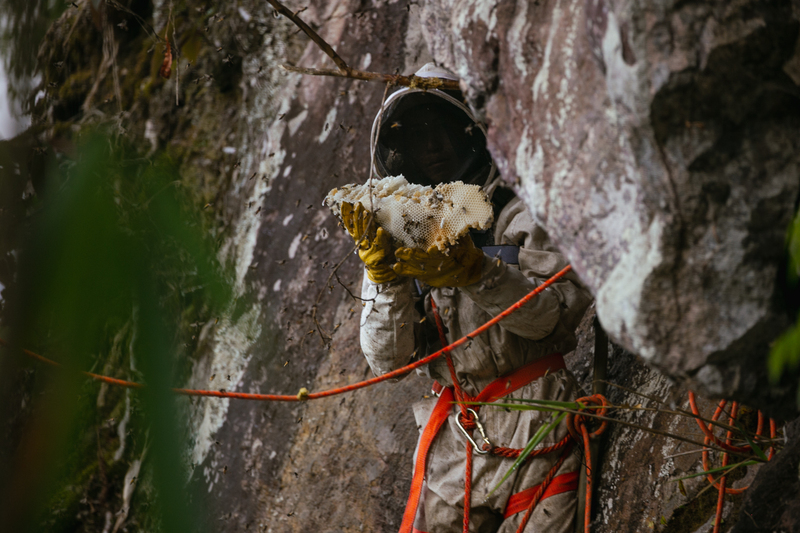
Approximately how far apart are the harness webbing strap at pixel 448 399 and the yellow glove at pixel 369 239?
0.56 meters

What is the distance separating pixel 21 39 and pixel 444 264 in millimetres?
1380

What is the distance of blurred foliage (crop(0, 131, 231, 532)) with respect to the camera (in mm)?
436

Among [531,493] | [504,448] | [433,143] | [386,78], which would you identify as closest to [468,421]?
[504,448]

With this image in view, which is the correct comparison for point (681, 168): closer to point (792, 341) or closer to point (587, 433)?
point (792, 341)

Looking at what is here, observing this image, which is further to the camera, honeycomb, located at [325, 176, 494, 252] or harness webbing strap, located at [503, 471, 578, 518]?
harness webbing strap, located at [503, 471, 578, 518]

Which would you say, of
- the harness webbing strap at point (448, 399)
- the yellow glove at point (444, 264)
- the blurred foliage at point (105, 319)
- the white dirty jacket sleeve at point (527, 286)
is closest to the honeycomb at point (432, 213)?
the yellow glove at point (444, 264)

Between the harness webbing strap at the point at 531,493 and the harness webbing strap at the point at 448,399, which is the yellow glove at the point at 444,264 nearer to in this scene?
the harness webbing strap at the point at 448,399

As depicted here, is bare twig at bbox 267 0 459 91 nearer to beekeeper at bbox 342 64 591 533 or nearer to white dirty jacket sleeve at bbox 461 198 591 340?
beekeeper at bbox 342 64 591 533

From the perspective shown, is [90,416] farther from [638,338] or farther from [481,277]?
[481,277]

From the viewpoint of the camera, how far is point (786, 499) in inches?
52.0

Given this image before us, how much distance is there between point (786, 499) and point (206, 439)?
3.11m

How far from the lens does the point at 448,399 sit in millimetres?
2141

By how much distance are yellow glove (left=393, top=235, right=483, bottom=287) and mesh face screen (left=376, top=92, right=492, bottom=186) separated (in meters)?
0.53

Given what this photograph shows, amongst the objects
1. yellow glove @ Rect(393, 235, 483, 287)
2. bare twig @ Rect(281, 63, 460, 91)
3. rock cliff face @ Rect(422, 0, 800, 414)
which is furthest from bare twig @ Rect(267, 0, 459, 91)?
rock cliff face @ Rect(422, 0, 800, 414)
